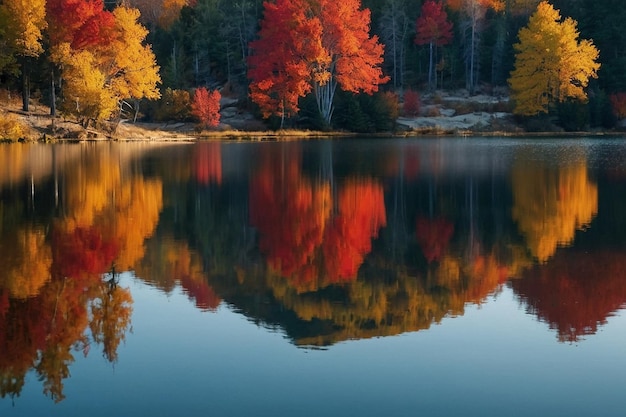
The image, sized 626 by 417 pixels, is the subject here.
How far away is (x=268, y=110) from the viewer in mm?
61750

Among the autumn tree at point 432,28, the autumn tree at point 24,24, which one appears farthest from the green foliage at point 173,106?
the autumn tree at point 432,28

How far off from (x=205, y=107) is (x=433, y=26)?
28.8m

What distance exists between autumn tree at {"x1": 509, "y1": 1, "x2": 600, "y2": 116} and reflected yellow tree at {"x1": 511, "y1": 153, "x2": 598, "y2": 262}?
40.1m

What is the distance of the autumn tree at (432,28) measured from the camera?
77.8 meters

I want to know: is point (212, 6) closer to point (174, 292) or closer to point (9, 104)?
point (9, 104)

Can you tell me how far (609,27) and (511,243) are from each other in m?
65.6

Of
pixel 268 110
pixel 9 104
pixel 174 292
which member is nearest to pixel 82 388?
pixel 174 292

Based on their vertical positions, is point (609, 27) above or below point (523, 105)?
above

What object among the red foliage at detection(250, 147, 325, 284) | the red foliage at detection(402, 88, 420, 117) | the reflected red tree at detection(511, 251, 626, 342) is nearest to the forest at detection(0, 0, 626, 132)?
the red foliage at detection(402, 88, 420, 117)

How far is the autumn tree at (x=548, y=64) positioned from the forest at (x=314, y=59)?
10 cm

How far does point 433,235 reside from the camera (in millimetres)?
14352

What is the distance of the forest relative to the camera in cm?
4922

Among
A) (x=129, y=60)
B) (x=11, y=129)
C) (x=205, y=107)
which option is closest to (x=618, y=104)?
(x=205, y=107)

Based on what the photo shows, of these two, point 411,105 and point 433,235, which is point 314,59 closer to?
point 411,105
